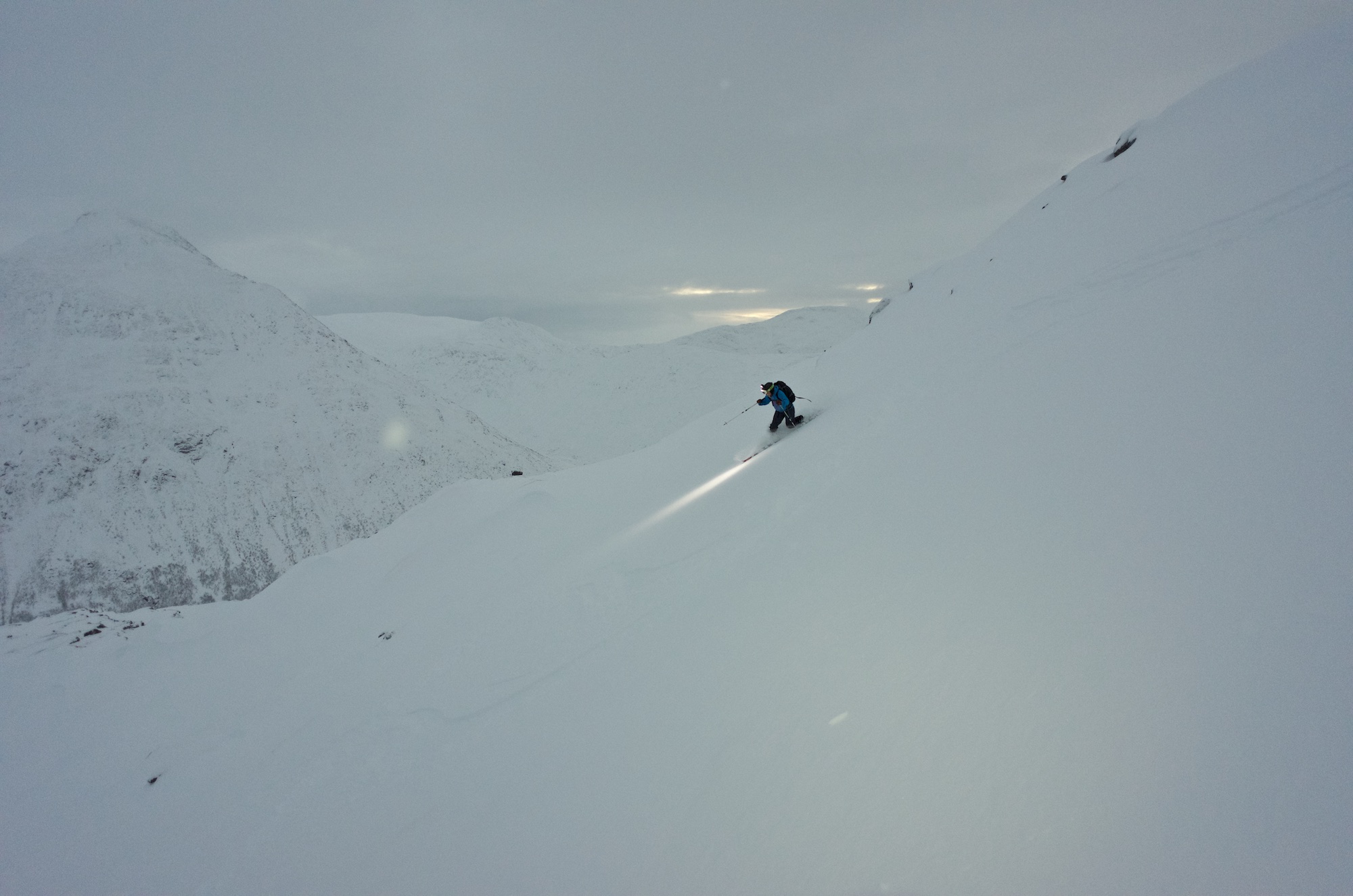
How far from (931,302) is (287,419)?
7919cm

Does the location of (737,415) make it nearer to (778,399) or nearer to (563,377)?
(778,399)

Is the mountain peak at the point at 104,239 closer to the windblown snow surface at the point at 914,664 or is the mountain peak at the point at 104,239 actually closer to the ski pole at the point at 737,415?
the windblown snow surface at the point at 914,664

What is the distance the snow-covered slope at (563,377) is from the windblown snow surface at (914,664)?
59.9 metres

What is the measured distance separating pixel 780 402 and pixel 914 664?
749 cm

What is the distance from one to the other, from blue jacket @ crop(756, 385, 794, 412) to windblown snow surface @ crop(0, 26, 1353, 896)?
2.90 ft

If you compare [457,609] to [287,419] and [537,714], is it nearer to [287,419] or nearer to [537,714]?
[537,714]

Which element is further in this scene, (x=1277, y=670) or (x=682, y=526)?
(x=682, y=526)

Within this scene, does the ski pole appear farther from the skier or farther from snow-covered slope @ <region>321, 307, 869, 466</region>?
snow-covered slope @ <region>321, 307, 869, 466</region>

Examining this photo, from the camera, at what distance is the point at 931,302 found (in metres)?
14.8

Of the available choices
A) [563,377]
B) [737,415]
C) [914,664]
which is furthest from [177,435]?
[914,664]

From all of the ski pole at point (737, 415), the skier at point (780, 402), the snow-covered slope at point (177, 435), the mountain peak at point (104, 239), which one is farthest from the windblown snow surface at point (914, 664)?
the mountain peak at point (104, 239)

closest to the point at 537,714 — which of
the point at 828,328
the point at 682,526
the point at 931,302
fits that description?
the point at 682,526

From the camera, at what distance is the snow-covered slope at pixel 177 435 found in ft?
166

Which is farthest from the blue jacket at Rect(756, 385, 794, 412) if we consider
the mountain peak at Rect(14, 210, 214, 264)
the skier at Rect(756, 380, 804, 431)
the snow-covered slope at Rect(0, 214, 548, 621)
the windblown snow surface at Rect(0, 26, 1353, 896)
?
the mountain peak at Rect(14, 210, 214, 264)
